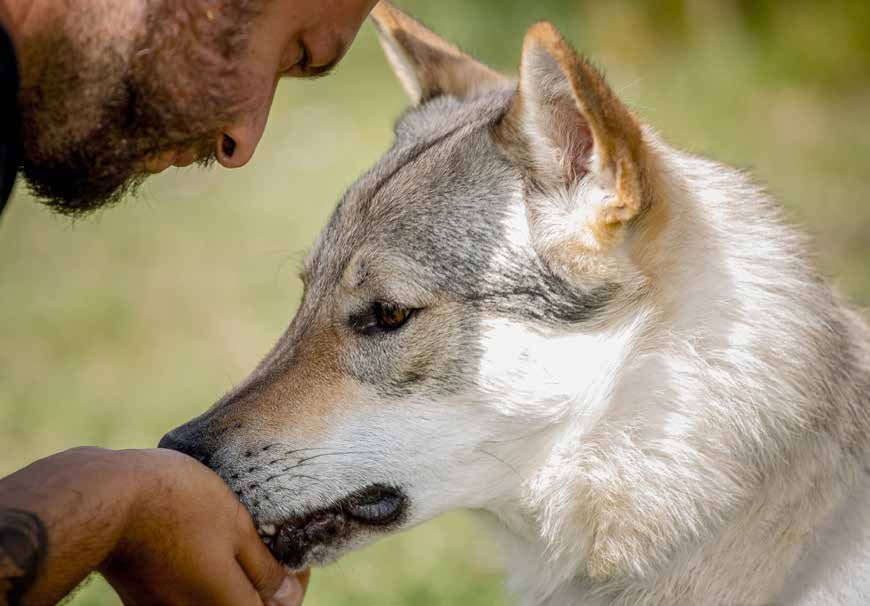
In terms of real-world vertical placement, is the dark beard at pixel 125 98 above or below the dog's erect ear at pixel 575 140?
above

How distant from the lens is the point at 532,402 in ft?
10.1

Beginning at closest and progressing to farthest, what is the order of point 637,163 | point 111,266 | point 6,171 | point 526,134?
point 6,171, point 637,163, point 526,134, point 111,266

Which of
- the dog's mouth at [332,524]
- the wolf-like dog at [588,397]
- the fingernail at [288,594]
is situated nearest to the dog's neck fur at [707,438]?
the wolf-like dog at [588,397]

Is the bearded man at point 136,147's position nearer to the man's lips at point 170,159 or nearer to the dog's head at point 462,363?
the man's lips at point 170,159

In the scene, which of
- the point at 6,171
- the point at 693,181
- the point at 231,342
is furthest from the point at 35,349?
the point at 693,181

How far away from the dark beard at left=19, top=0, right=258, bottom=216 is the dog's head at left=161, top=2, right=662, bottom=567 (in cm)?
73

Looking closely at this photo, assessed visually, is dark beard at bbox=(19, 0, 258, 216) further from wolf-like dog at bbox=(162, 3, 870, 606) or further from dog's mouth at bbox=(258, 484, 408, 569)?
dog's mouth at bbox=(258, 484, 408, 569)

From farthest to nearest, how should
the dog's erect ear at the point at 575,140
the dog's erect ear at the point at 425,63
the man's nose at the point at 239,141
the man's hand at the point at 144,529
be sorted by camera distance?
the dog's erect ear at the point at 425,63
the man's nose at the point at 239,141
the dog's erect ear at the point at 575,140
the man's hand at the point at 144,529

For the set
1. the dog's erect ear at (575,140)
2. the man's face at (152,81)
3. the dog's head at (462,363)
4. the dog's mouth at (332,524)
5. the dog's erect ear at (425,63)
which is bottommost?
the dog's mouth at (332,524)

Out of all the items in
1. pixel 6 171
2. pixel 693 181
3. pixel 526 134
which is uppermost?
pixel 6 171

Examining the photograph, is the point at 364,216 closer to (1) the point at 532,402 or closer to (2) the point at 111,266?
(1) the point at 532,402

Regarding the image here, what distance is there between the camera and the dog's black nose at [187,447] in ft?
10.1

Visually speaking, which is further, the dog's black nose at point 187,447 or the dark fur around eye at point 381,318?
the dark fur around eye at point 381,318

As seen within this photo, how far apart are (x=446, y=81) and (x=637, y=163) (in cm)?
141
